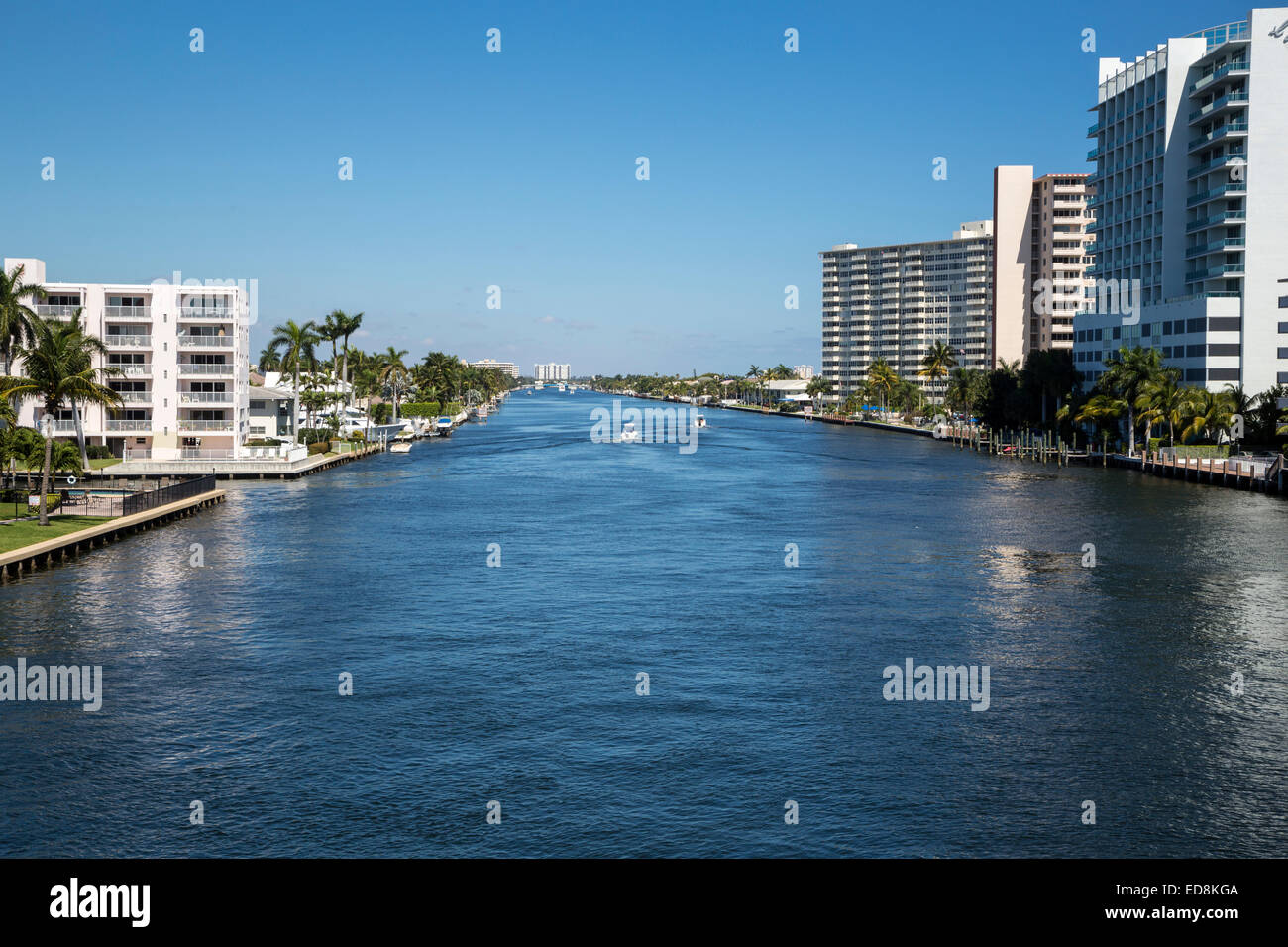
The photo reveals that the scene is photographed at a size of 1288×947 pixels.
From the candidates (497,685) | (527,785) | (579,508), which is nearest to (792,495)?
(579,508)

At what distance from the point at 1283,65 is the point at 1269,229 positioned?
63.2 feet

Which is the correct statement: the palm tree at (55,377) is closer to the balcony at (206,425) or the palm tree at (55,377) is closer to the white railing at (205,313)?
the white railing at (205,313)

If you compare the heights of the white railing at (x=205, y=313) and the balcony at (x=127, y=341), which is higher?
the white railing at (x=205, y=313)

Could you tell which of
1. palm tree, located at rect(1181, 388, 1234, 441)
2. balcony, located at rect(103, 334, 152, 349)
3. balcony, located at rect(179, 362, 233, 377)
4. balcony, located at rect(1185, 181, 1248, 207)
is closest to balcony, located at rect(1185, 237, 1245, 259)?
balcony, located at rect(1185, 181, 1248, 207)

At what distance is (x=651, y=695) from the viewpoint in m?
38.5

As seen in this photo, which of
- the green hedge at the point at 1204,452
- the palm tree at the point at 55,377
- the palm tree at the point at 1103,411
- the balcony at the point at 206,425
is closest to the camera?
the palm tree at the point at 55,377

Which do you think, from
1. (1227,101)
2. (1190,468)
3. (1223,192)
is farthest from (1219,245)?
(1190,468)

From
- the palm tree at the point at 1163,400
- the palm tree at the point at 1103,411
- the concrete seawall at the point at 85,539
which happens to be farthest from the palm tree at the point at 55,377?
the palm tree at the point at 1103,411

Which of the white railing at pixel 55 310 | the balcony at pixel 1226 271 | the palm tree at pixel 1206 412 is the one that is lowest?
the palm tree at pixel 1206 412

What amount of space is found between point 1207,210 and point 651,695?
140m

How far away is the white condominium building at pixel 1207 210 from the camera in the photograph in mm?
137250

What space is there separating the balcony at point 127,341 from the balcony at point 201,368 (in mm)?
3819

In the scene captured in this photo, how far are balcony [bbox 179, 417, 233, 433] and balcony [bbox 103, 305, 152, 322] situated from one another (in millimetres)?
10572

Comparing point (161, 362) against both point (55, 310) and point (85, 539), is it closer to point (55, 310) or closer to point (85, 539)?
point (55, 310)
